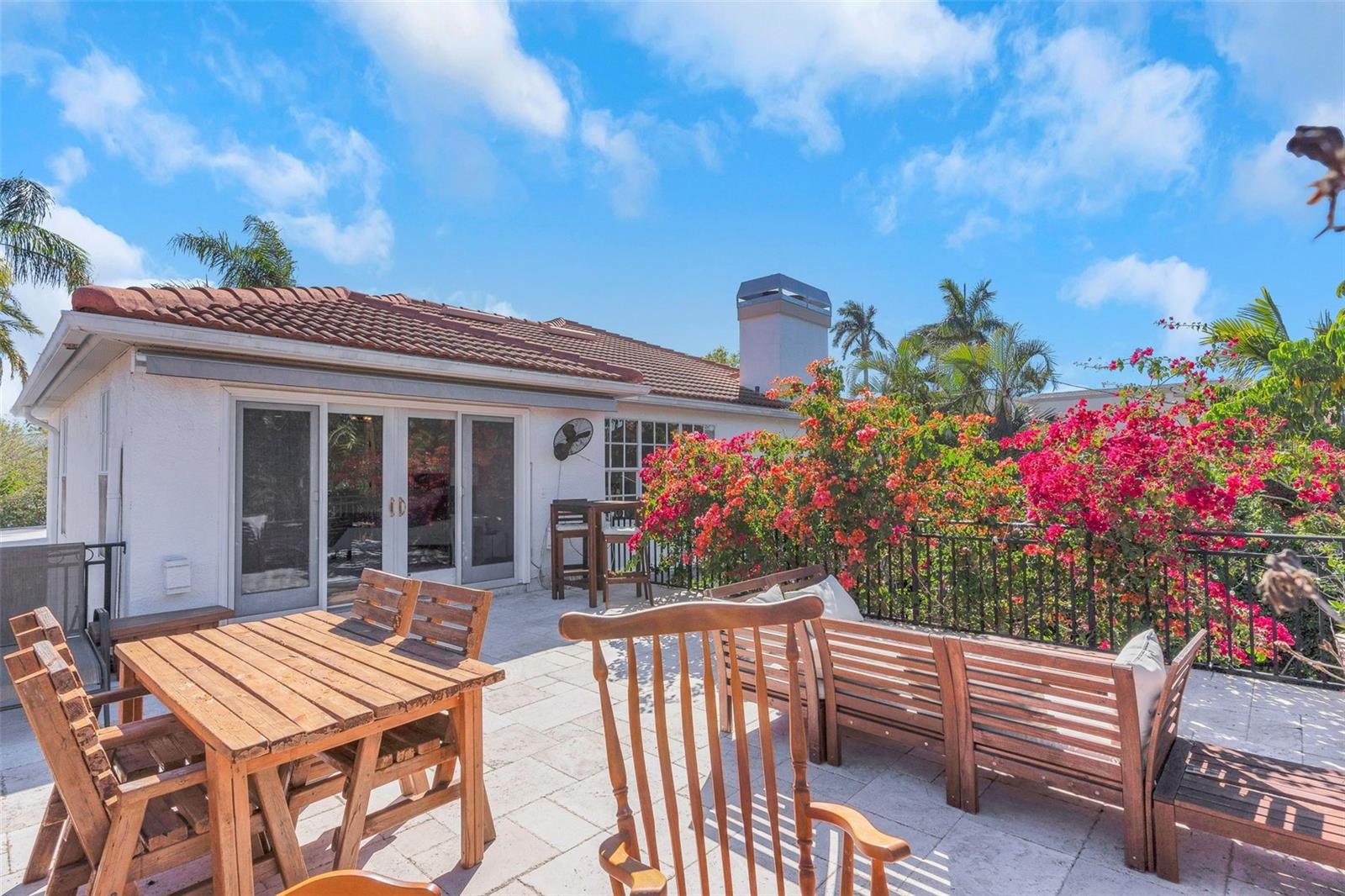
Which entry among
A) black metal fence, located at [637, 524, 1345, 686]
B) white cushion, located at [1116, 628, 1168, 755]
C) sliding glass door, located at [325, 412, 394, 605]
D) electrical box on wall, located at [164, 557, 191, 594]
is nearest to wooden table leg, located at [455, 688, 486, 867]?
white cushion, located at [1116, 628, 1168, 755]

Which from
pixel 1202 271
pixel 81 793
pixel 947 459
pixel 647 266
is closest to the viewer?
pixel 81 793

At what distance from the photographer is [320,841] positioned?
2.57m

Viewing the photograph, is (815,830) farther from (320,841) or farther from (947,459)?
(947,459)

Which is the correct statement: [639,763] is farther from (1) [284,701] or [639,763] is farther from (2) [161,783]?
(2) [161,783]

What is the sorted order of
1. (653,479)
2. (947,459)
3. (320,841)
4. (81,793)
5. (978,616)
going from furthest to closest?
(653,479), (978,616), (947,459), (320,841), (81,793)

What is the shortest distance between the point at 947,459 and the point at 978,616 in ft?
5.45

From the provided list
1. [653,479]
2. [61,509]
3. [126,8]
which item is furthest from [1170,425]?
[61,509]

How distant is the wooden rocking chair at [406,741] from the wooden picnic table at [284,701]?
0.26 ft

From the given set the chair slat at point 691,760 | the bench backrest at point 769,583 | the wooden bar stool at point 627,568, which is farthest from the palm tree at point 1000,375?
the chair slat at point 691,760

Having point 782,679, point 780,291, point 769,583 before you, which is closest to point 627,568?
point 769,583

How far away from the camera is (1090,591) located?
186 inches

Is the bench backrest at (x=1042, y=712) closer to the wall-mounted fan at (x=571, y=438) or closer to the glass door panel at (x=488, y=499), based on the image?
the glass door panel at (x=488, y=499)

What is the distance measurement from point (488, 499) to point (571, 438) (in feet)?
4.09

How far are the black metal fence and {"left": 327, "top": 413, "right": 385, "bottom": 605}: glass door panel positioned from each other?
3.20 meters
